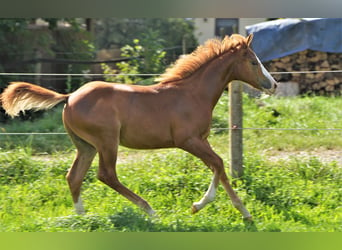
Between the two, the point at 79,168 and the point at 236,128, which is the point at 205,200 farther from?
the point at 236,128

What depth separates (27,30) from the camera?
11.2 m

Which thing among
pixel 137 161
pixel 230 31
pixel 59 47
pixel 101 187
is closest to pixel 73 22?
pixel 59 47

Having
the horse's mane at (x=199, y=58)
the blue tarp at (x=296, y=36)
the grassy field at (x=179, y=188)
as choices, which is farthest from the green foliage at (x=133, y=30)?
the horse's mane at (x=199, y=58)

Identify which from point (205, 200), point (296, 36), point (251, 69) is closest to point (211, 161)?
point (205, 200)

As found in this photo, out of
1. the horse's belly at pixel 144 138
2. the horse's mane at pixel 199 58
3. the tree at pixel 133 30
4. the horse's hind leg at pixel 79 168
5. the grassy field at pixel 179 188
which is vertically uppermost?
the horse's mane at pixel 199 58

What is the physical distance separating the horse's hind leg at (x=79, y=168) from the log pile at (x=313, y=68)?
749 cm

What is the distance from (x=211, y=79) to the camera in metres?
5.78

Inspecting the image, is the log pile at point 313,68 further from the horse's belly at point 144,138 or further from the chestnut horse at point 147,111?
the horse's belly at point 144,138

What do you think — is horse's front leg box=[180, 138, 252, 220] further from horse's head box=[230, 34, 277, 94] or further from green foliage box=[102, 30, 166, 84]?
green foliage box=[102, 30, 166, 84]

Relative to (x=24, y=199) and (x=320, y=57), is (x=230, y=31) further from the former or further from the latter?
(x=24, y=199)

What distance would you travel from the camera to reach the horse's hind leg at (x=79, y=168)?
561 cm

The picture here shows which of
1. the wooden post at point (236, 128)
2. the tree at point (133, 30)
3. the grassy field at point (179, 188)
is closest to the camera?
the grassy field at point (179, 188)

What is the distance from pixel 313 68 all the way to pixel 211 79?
25.4 feet

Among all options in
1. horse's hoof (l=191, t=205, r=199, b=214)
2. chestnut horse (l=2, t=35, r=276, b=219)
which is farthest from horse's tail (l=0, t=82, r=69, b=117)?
horse's hoof (l=191, t=205, r=199, b=214)
